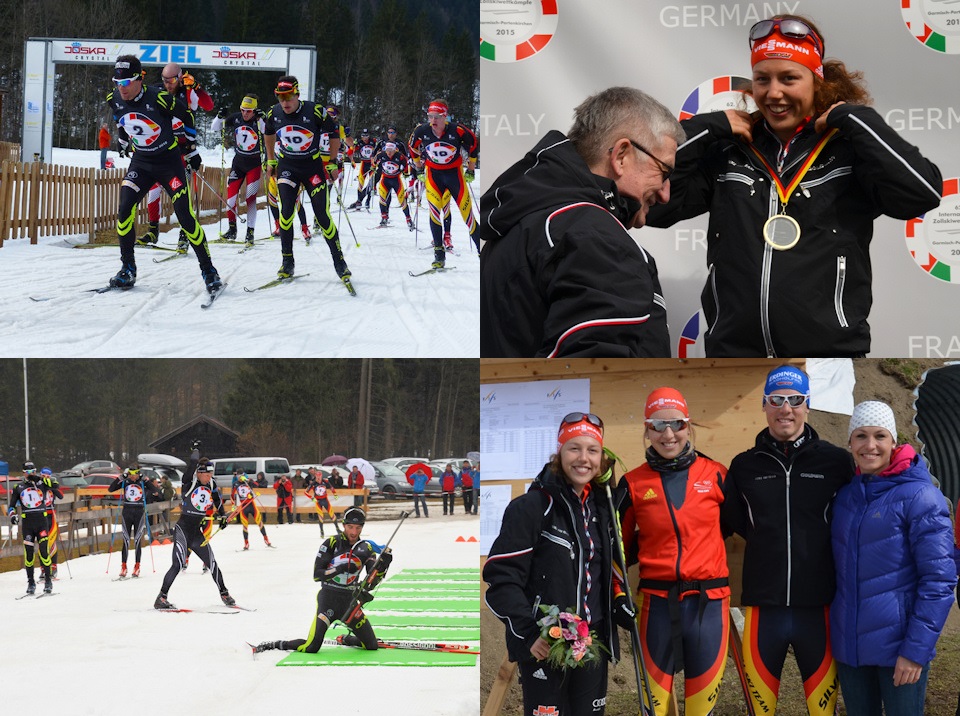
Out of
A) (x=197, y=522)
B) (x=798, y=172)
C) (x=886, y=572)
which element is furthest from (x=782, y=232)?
(x=197, y=522)

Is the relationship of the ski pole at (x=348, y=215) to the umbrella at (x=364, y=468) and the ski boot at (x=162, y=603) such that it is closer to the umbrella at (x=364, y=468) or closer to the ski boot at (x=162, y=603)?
the umbrella at (x=364, y=468)

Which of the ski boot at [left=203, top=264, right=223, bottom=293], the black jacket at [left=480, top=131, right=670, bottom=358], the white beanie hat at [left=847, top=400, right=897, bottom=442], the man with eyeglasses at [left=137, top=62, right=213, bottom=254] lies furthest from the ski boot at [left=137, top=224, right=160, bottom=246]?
the white beanie hat at [left=847, top=400, right=897, bottom=442]

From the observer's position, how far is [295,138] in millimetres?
4258

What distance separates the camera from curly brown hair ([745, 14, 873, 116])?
3324mm

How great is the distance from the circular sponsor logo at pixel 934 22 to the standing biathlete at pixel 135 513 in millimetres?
3631

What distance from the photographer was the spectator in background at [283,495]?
4324 millimetres

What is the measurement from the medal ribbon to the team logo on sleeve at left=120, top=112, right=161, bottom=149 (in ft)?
7.95

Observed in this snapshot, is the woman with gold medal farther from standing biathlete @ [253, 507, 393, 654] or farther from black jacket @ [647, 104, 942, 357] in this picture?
standing biathlete @ [253, 507, 393, 654]

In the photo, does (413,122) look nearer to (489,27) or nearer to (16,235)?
(489,27)

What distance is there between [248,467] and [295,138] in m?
1.45

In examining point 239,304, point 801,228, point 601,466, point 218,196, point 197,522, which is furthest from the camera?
point 197,522

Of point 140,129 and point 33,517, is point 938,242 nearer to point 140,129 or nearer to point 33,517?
point 140,129

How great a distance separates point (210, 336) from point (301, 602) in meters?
1.19

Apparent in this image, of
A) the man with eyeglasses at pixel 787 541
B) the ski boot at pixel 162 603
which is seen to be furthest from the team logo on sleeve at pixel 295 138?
the man with eyeglasses at pixel 787 541
